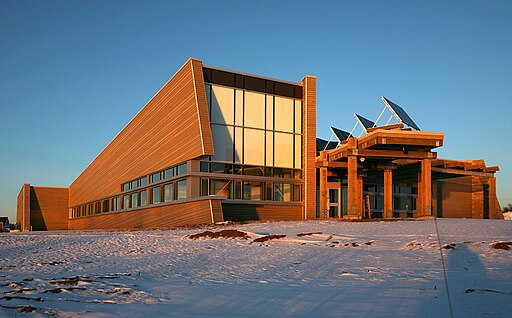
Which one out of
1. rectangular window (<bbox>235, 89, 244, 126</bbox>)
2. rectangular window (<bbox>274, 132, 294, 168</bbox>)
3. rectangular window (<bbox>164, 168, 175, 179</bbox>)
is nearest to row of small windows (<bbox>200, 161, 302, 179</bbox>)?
rectangular window (<bbox>274, 132, 294, 168</bbox>)

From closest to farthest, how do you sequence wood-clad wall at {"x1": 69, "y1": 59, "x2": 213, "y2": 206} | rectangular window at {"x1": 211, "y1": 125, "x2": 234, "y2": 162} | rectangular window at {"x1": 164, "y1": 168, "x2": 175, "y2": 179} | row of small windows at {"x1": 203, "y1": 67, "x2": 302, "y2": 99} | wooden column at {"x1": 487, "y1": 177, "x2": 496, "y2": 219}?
wood-clad wall at {"x1": 69, "y1": 59, "x2": 213, "y2": 206}, rectangular window at {"x1": 211, "y1": 125, "x2": 234, "y2": 162}, row of small windows at {"x1": 203, "y1": 67, "x2": 302, "y2": 99}, rectangular window at {"x1": 164, "y1": 168, "x2": 175, "y2": 179}, wooden column at {"x1": 487, "y1": 177, "x2": 496, "y2": 219}

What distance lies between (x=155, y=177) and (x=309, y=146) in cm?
1402

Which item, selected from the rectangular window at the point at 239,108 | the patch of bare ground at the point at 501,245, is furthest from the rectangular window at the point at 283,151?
the patch of bare ground at the point at 501,245

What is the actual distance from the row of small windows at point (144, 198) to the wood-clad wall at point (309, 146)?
9.60 meters

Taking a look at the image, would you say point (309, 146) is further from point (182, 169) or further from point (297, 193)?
point (182, 169)

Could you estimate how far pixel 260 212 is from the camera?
118ft

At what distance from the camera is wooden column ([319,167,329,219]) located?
126ft

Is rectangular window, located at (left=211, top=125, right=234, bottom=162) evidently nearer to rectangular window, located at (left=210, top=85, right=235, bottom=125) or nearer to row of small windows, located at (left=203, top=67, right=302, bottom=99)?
rectangular window, located at (left=210, top=85, right=235, bottom=125)

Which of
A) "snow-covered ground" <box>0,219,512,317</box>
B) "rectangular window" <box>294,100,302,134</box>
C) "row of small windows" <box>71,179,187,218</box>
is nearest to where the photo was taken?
"snow-covered ground" <box>0,219,512,317</box>

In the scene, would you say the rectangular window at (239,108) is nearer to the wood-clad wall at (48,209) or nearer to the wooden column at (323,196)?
the wooden column at (323,196)

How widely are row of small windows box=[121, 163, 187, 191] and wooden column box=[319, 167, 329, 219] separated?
11152mm

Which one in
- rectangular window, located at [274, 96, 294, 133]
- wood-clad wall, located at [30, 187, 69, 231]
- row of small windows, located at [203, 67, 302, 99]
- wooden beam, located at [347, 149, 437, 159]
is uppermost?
row of small windows, located at [203, 67, 302, 99]

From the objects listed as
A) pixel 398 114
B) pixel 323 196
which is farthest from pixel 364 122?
pixel 323 196

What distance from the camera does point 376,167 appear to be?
38.2m
